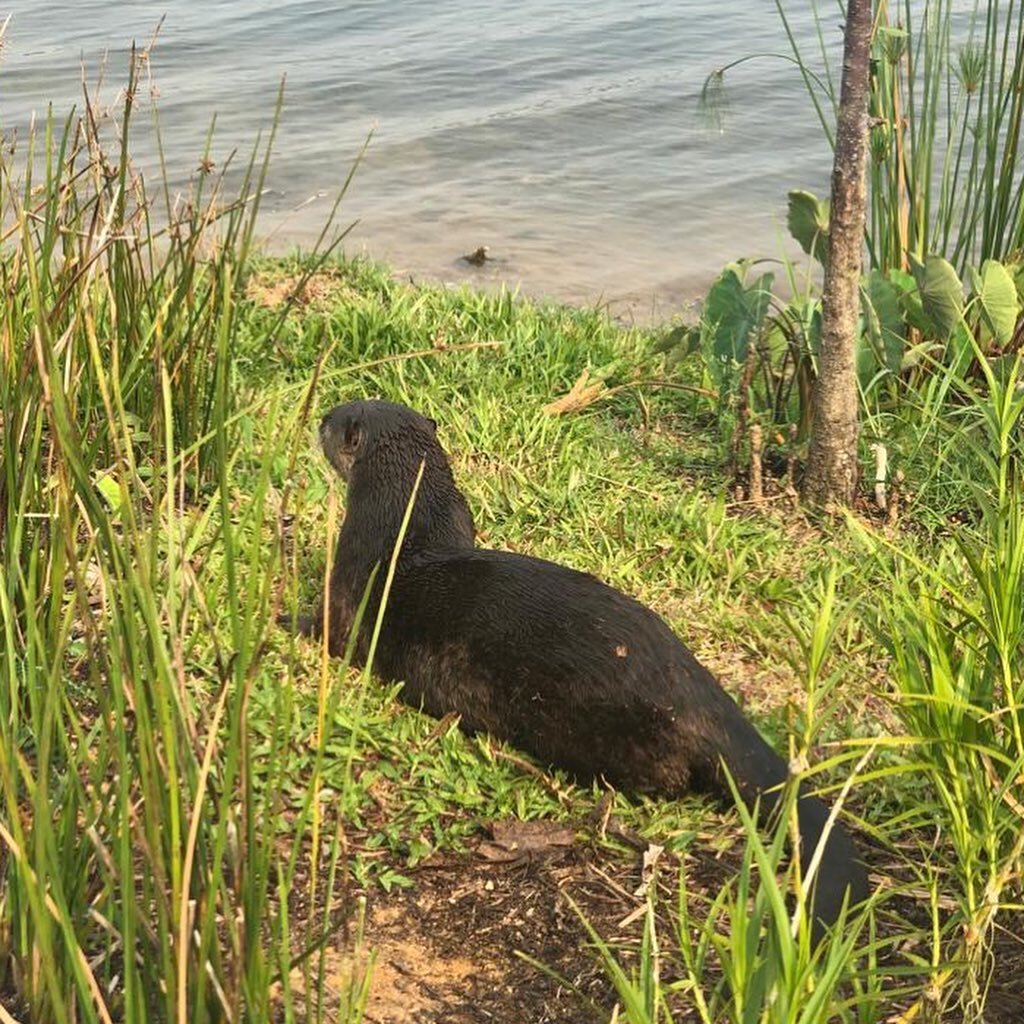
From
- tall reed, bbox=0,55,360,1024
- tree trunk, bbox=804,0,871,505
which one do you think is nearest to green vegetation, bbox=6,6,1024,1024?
tall reed, bbox=0,55,360,1024

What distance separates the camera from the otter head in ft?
11.9

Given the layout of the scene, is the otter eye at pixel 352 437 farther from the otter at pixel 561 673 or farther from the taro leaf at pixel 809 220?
the taro leaf at pixel 809 220

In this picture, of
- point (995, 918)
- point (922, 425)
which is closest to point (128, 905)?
point (995, 918)

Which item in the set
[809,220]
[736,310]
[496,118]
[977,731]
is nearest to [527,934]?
[977,731]

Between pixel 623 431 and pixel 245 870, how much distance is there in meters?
3.08

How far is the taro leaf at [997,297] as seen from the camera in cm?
401

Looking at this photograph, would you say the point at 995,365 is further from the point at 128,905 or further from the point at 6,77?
the point at 6,77

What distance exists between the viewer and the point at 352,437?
3.65 metres

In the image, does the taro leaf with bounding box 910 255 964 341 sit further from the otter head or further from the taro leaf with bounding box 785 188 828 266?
the otter head

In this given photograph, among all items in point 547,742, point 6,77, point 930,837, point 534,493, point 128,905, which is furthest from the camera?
point 6,77

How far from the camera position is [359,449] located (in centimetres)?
364

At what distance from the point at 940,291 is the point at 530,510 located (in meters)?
1.25

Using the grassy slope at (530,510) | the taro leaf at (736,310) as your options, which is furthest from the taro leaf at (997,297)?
the grassy slope at (530,510)

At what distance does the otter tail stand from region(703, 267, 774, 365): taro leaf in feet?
5.13
